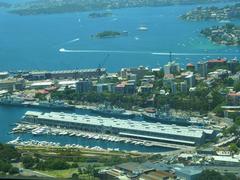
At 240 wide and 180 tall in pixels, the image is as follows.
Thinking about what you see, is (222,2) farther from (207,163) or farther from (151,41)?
(207,163)

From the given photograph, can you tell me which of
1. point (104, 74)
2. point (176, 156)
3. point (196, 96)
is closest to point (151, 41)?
point (104, 74)

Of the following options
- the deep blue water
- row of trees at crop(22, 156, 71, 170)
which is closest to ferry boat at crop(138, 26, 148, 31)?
the deep blue water

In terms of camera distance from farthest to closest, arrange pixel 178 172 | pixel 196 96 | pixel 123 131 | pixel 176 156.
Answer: pixel 196 96 → pixel 123 131 → pixel 176 156 → pixel 178 172

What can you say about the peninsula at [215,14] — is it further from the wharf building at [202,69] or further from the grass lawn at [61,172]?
the grass lawn at [61,172]

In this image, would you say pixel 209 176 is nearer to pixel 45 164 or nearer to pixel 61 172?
pixel 61 172

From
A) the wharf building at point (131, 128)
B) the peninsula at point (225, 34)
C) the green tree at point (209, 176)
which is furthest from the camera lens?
the peninsula at point (225, 34)

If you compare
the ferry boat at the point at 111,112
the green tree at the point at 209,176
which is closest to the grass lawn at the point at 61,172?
the green tree at the point at 209,176

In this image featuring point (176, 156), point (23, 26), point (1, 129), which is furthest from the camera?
point (23, 26)

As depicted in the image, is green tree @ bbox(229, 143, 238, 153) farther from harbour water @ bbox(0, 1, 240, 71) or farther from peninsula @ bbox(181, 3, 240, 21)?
peninsula @ bbox(181, 3, 240, 21)
